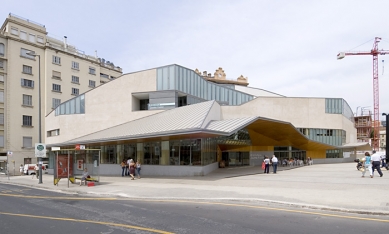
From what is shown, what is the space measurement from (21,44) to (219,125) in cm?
4999

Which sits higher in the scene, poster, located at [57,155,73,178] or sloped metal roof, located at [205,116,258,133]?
sloped metal roof, located at [205,116,258,133]

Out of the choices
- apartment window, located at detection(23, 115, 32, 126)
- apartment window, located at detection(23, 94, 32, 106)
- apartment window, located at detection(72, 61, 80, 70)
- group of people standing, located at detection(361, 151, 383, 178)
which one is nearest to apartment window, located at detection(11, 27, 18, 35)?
apartment window, located at detection(23, 94, 32, 106)

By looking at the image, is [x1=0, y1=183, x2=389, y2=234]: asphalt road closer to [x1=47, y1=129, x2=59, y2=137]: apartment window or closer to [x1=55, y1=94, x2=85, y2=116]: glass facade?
[x1=55, y1=94, x2=85, y2=116]: glass facade

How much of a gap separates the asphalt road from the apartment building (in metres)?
39.8

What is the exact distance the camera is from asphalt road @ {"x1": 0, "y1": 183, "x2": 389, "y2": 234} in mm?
7699

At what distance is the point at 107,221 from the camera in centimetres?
889

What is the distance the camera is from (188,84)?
37.8 meters

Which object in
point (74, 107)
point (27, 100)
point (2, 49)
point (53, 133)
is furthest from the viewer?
point (27, 100)

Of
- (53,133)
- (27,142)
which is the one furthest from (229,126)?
(27,142)

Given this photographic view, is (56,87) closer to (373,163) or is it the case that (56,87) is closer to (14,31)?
(14,31)

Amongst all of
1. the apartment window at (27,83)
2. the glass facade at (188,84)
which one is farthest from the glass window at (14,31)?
the glass facade at (188,84)

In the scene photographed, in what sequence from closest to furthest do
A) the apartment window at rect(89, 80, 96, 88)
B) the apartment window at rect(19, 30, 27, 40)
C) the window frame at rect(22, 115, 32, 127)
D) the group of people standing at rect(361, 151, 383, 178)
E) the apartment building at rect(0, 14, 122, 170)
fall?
1. the group of people standing at rect(361, 151, 383, 178)
2. the apartment building at rect(0, 14, 122, 170)
3. the window frame at rect(22, 115, 32, 127)
4. the apartment window at rect(19, 30, 27, 40)
5. the apartment window at rect(89, 80, 96, 88)

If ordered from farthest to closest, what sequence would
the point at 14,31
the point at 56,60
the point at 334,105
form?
the point at 56,60 → the point at 14,31 → the point at 334,105

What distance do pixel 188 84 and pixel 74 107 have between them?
15.6 m
